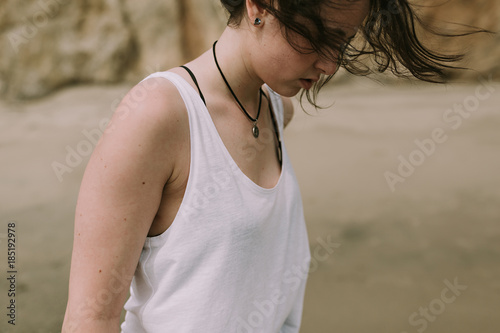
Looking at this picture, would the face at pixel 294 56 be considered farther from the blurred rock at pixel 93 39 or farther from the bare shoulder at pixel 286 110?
the blurred rock at pixel 93 39

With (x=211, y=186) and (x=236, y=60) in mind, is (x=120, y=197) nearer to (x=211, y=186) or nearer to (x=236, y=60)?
(x=211, y=186)

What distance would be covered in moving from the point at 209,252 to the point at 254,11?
0.40 meters

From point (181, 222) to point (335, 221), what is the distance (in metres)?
2.52

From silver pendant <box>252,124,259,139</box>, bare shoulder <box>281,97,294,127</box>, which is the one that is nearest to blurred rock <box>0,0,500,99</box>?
bare shoulder <box>281,97,294,127</box>

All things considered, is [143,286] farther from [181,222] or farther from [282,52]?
[282,52]

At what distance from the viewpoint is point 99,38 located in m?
6.29

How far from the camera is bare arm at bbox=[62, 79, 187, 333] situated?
0.76 metres

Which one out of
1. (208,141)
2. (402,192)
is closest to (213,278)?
(208,141)

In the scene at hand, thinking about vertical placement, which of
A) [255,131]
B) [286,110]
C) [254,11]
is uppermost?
[254,11]

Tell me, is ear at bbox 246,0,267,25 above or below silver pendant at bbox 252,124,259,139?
above

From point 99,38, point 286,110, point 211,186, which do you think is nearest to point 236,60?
point 211,186

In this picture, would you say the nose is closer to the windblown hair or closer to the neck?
the windblown hair

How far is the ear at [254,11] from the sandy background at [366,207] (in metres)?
1.83

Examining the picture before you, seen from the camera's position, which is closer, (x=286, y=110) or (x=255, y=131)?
(x=255, y=131)
